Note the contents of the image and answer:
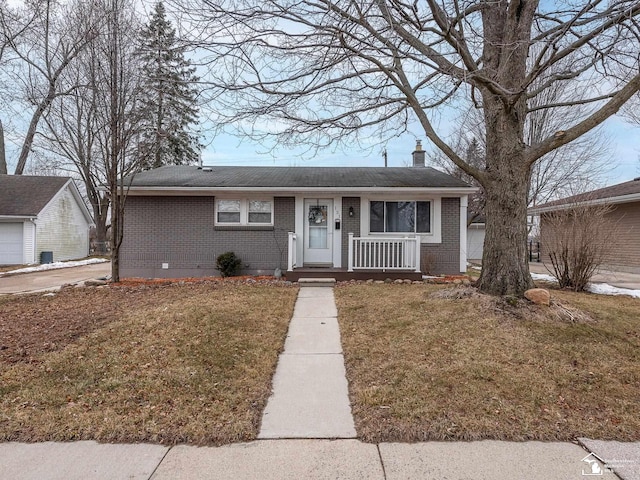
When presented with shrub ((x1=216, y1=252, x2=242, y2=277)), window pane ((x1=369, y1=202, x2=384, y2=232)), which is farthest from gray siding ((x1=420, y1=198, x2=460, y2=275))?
shrub ((x1=216, y1=252, x2=242, y2=277))

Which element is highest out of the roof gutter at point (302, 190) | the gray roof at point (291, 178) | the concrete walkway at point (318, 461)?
the gray roof at point (291, 178)

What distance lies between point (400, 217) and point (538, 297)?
211 inches

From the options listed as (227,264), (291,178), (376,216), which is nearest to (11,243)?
(227,264)

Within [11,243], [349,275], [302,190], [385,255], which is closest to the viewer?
[349,275]

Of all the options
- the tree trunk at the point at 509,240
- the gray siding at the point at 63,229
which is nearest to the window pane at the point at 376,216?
the tree trunk at the point at 509,240

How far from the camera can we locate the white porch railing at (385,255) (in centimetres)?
942

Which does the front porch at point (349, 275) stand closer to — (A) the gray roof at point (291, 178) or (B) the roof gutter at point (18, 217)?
(A) the gray roof at point (291, 178)

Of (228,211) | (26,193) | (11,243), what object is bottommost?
(11,243)

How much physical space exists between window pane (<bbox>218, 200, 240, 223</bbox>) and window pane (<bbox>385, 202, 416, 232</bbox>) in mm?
4428

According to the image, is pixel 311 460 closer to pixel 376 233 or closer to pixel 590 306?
pixel 590 306

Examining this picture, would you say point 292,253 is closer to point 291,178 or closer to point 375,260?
point 375,260

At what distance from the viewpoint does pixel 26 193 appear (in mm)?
18406

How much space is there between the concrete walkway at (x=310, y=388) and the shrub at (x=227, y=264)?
15.0 ft

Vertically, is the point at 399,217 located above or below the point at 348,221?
above
